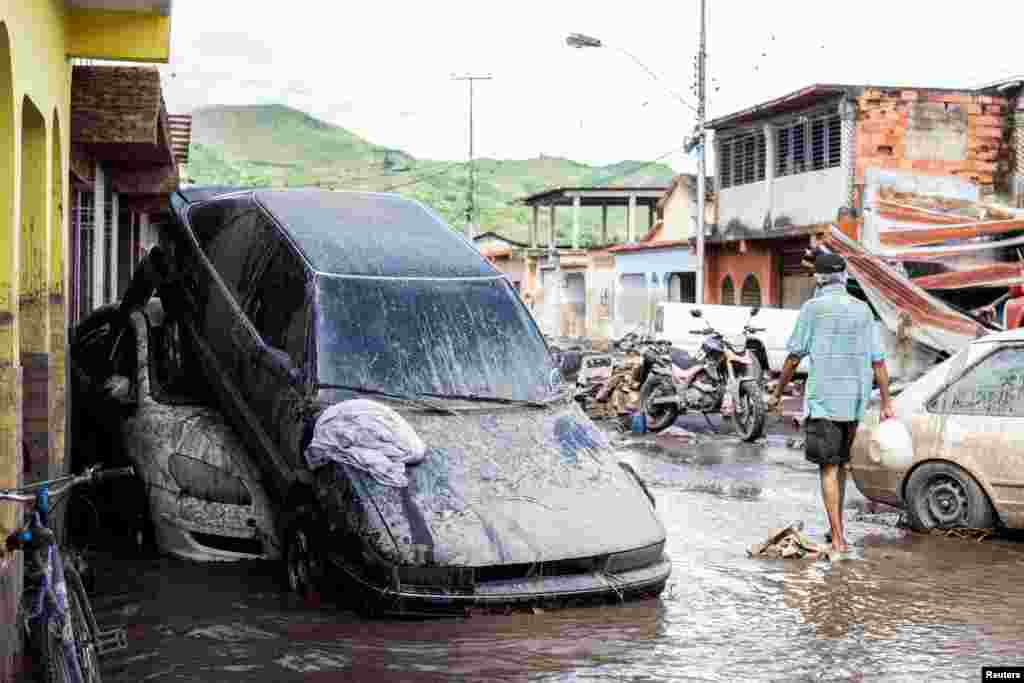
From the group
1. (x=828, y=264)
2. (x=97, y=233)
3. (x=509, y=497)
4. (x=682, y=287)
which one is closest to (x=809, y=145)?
(x=682, y=287)

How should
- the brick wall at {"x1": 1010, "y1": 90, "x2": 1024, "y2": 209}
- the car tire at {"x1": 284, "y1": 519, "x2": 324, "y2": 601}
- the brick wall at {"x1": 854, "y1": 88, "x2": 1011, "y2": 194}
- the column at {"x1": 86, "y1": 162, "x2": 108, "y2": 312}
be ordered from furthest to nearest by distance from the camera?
the brick wall at {"x1": 854, "y1": 88, "x2": 1011, "y2": 194} → the brick wall at {"x1": 1010, "y1": 90, "x2": 1024, "y2": 209} → the column at {"x1": 86, "y1": 162, "x2": 108, "y2": 312} → the car tire at {"x1": 284, "y1": 519, "x2": 324, "y2": 601}

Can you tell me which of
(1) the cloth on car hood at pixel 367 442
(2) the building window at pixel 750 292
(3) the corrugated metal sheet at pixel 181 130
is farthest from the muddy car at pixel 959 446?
(2) the building window at pixel 750 292

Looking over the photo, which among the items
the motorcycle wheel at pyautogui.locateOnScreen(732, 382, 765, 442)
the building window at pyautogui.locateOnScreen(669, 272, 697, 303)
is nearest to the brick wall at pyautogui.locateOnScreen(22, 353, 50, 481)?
the motorcycle wheel at pyautogui.locateOnScreen(732, 382, 765, 442)

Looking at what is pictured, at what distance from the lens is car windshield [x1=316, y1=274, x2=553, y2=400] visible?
776 cm

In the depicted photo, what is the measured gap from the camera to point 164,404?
8.56 meters

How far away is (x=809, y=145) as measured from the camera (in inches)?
1241

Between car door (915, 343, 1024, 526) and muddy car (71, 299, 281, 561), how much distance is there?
15.9 feet

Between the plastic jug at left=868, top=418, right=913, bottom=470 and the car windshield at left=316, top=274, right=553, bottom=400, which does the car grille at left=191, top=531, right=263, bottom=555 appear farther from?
the plastic jug at left=868, top=418, right=913, bottom=470

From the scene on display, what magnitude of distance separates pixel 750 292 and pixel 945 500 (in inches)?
Answer: 1036

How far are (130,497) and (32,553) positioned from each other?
3.93 metres

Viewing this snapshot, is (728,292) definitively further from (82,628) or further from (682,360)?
(82,628)

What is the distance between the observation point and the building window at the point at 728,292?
36.8 metres

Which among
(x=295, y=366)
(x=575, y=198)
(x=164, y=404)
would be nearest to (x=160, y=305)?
(x=164, y=404)

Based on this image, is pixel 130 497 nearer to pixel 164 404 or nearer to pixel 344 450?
pixel 164 404
